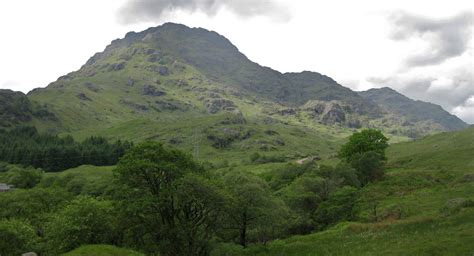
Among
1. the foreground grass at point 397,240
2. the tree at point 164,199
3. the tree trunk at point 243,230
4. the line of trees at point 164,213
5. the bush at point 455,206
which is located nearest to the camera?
the foreground grass at point 397,240

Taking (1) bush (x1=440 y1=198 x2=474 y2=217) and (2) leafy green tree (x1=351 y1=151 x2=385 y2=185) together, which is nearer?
(1) bush (x1=440 y1=198 x2=474 y2=217)

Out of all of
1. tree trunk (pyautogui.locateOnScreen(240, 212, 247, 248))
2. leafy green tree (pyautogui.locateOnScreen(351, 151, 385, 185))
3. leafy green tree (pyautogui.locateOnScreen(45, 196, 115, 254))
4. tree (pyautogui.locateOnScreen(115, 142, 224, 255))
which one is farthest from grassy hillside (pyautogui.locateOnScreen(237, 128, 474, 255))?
leafy green tree (pyautogui.locateOnScreen(45, 196, 115, 254))

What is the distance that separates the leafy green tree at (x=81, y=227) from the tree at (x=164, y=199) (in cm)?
323

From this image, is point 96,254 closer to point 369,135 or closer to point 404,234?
point 404,234

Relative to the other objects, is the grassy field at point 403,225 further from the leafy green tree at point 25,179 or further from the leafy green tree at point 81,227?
the leafy green tree at point 25,179

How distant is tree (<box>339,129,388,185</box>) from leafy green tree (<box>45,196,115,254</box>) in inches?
2676

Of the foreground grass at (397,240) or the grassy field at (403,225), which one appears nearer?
the foreground grass at (397,240)

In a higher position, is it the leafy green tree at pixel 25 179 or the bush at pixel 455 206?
the bush at pixel 455 206

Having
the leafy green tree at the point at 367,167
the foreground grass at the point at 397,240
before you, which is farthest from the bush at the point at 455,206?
the leafy green tree at the point at 367,167

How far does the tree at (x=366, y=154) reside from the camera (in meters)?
97.1

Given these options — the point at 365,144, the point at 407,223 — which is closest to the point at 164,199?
the point at 407,223

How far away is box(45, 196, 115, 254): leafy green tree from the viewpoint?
153 feet

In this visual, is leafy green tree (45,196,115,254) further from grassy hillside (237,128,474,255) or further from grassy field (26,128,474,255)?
grassy hillside (237,128,474,255)

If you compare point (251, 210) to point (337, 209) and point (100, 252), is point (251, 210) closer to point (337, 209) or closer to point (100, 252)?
point (337, 209)
